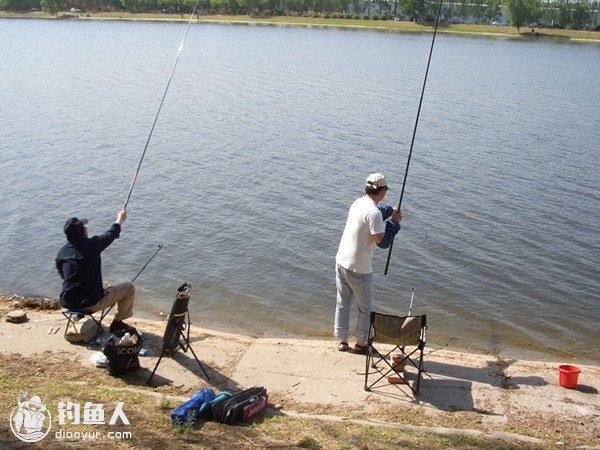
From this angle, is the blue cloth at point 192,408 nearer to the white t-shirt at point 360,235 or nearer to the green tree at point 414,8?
the white t-shirt at point 360,235

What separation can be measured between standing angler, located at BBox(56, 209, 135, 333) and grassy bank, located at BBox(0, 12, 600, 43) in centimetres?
8928

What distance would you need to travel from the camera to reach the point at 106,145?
21.7 m

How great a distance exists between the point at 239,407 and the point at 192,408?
0.45 m

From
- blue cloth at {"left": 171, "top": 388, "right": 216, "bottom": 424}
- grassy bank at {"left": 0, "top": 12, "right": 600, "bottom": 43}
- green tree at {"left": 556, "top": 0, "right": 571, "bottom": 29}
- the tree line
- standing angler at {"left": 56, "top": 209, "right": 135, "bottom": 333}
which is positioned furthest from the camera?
the tree line

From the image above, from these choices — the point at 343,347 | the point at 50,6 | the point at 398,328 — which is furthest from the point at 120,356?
the point at 50,6

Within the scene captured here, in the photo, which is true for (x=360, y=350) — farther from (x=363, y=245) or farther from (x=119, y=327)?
(x=119, y=327)

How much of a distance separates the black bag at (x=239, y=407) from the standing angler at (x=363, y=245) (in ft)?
6.20

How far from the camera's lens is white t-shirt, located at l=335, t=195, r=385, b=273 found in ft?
24.4

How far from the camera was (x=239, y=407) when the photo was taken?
6.32 m

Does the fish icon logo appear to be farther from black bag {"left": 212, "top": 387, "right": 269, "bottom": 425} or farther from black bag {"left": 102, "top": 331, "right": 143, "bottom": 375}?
black bag {"left": 212, "top": 387, "right": 269, "bottom": 425}

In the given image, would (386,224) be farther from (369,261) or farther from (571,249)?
(571,249)

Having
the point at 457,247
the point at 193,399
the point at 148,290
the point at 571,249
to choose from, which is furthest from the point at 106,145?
the point at 193,399

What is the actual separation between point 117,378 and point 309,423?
2.35 meters

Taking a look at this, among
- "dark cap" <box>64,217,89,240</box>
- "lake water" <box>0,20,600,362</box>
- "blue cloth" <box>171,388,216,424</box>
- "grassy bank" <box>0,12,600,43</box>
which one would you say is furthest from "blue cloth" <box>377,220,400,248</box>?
"grassy bank" <box>0,12,600,43</box>
